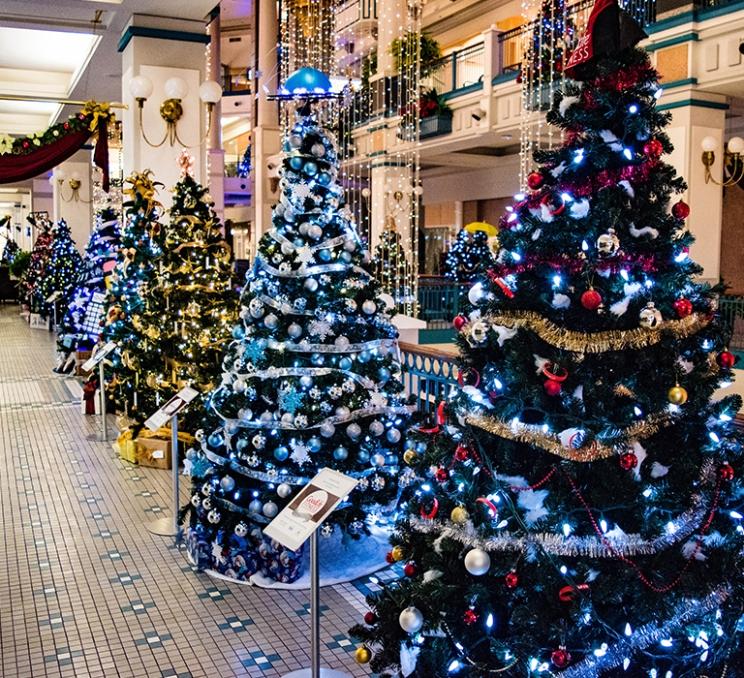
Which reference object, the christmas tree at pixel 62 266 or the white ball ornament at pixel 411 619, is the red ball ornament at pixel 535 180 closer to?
the white ball ornament at pixel 411 619

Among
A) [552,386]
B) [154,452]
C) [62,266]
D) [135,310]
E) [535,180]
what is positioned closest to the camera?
[552,386]

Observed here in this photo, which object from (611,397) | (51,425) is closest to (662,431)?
(611,397)

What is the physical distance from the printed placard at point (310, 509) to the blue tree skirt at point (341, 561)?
155 centimetres

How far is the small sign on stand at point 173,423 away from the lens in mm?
4852

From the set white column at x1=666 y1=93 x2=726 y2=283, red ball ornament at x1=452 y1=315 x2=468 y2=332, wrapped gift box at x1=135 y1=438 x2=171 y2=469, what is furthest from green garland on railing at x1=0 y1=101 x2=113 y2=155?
white column at x1=666 y1=93 x2=726 y2=283

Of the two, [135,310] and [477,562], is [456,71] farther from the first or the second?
[477,562]

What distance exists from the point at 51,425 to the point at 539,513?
6.67 metres

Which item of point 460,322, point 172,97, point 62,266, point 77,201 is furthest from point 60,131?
point 77,201

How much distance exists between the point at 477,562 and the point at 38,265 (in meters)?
18.0

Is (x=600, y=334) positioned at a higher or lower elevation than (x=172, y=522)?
higher

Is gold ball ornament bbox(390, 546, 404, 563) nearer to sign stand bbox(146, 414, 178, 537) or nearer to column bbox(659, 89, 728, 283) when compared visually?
sign stand bbox(146, 414, 178, 537)

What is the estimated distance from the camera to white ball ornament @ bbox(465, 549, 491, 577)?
251cm

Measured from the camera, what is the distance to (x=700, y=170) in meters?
11.4

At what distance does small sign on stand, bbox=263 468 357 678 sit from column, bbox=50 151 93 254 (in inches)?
642
